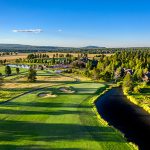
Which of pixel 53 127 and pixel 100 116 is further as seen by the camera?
pixel 100 116

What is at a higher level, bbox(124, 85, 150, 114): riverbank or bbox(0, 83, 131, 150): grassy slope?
bbox(0, 83, 131, 150): grassy slope

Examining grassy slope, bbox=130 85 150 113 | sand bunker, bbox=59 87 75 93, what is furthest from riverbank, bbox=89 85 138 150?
sand bunker, bbox=59 87 75 93

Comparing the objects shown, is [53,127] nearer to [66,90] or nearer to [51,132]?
[51,132]

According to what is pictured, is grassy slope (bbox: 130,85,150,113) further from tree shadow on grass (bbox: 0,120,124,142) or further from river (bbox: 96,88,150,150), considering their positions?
tree shadow on grass (bbox: 0,120,124,142)

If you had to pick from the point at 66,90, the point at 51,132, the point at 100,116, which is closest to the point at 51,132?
the point at 51,132

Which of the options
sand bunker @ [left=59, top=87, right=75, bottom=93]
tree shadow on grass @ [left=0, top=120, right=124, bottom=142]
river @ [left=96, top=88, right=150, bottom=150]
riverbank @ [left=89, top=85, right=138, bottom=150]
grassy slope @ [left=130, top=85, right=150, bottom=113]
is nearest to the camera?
riverbank @ [left=89, top=85, right=138, bottom=150]

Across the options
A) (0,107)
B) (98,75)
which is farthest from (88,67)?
(0,107)

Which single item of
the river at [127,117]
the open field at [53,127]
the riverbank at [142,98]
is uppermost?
the open field at [53,127]

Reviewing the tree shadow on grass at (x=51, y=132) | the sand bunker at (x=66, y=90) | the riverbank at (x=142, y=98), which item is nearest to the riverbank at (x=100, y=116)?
the tree shadow on grass at (x=51, y=132)

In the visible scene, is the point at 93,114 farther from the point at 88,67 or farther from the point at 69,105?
the point at 88,67

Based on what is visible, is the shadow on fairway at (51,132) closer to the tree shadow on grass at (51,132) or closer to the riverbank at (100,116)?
the tree shadow on grass at (51,132)
